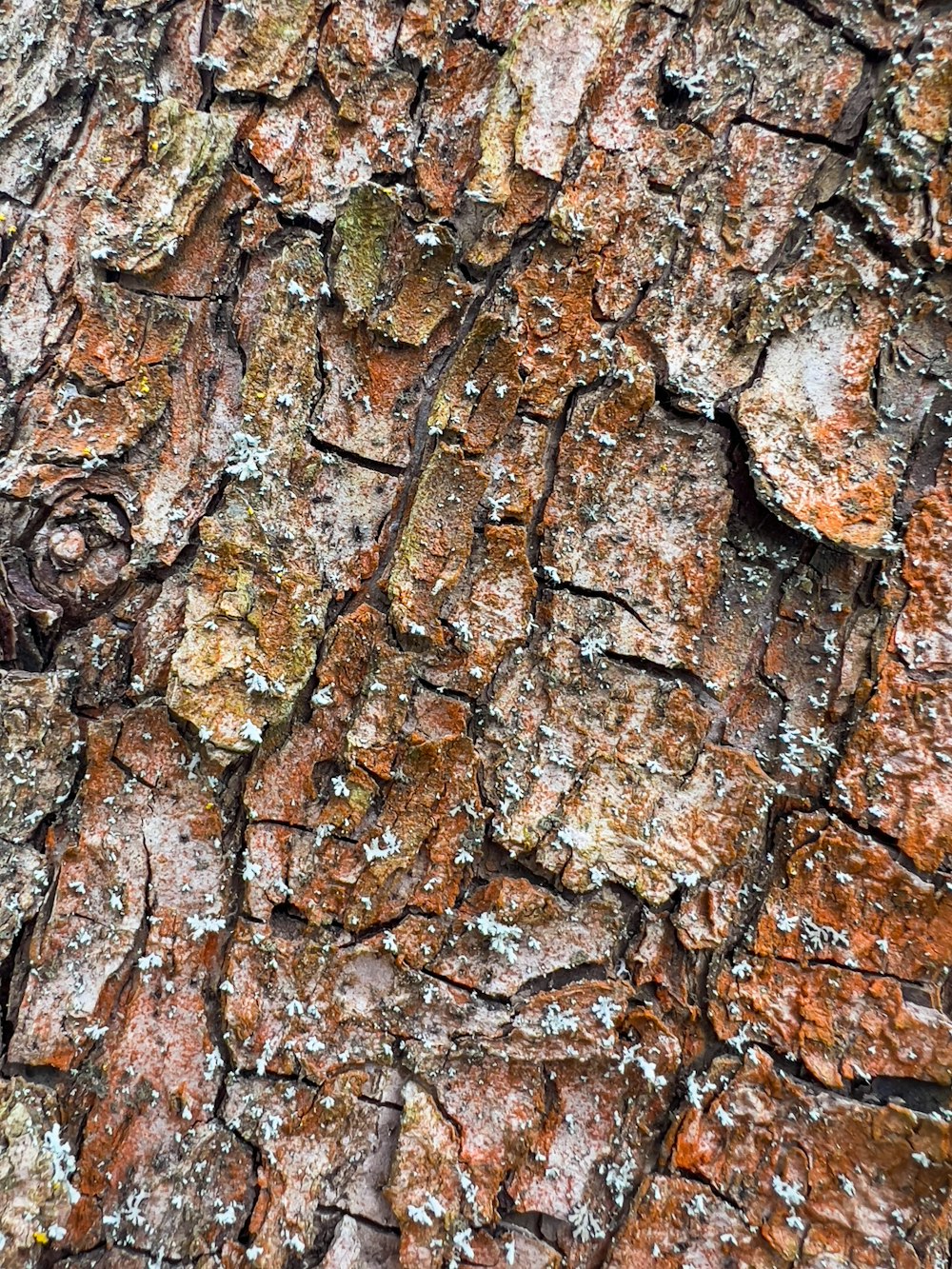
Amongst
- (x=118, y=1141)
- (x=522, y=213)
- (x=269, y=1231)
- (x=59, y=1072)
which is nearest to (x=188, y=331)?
(x=522, y=213)

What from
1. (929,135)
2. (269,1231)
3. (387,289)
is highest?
(929,135)

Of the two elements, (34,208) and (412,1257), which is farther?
(34,208)

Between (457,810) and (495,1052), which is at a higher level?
(457,810)

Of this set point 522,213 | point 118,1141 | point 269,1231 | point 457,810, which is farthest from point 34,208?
point 269,1231

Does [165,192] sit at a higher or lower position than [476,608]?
higher

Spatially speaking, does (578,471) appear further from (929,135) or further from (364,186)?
(929,135)

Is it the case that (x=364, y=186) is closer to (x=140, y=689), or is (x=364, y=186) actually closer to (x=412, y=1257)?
(x=140, y=689)
